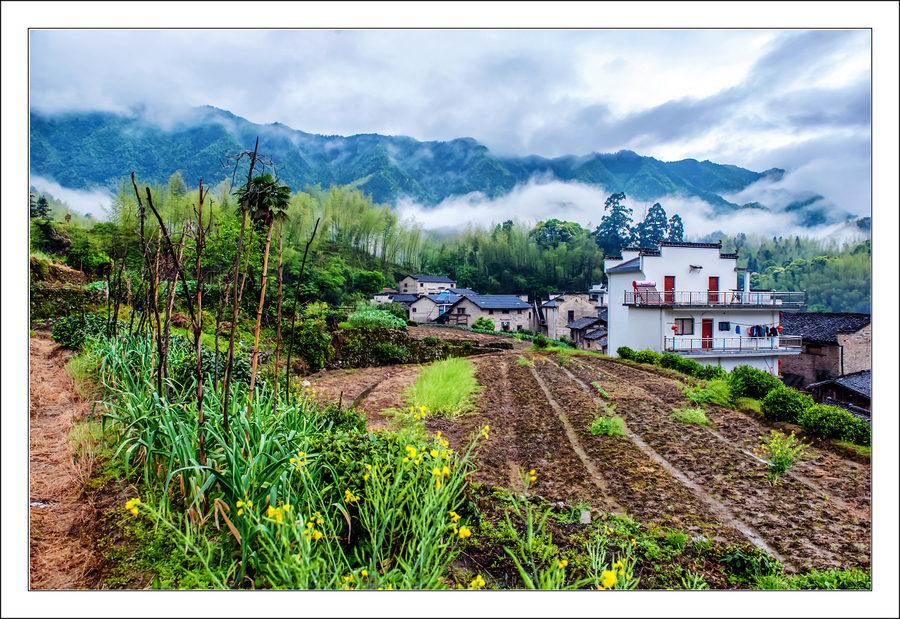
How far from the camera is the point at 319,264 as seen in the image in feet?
38.2

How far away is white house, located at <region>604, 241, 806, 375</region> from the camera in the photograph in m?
8.41

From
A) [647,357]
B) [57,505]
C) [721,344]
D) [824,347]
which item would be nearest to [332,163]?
[647,357]

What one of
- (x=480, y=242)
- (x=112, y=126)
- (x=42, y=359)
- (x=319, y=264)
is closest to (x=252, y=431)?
(x=42, y=359)

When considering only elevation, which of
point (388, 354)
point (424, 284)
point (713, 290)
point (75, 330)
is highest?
point (424, 284)

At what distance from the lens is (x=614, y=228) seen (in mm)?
17656

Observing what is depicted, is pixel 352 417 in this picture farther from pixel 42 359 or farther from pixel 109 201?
pixel 109 201

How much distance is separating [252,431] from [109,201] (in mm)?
5494

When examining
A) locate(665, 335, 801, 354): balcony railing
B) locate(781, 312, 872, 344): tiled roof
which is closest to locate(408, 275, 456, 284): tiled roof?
locate(665, 335, 801, 354): balcony railing

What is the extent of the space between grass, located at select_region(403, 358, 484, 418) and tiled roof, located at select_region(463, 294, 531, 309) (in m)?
6.60

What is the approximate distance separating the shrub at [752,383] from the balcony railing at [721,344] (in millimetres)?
4402

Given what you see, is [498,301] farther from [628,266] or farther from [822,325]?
[822,325]

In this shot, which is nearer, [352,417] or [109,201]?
[352,417]

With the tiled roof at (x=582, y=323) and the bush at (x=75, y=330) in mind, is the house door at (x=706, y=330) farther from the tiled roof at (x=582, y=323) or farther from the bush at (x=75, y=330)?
the bush at (x=75, y=330)

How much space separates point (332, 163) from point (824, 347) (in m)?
10.2
